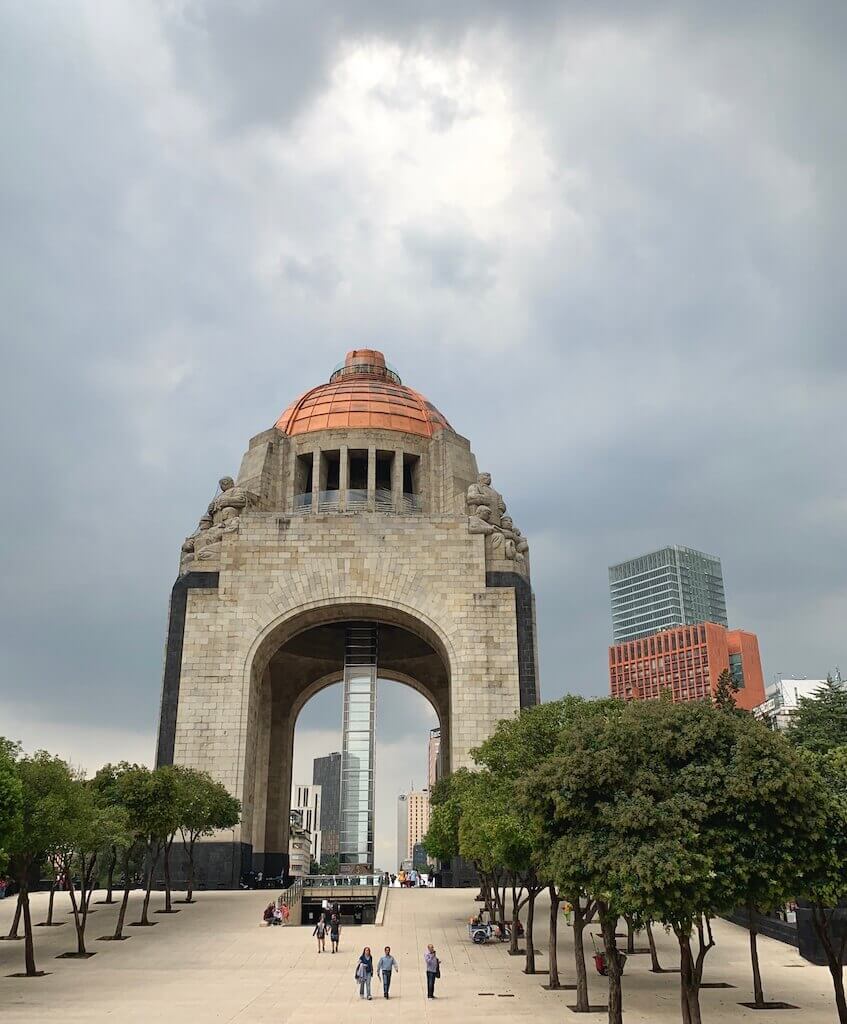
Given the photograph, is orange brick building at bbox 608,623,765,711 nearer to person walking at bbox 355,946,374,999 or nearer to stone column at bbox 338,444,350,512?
stone column at bbox 338,444,350,512

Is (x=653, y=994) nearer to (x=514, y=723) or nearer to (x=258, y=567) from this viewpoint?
(x=514, y=723)

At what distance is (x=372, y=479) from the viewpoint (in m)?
45.4

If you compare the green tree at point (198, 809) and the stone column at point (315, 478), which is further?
the stone column at point (315, 478)

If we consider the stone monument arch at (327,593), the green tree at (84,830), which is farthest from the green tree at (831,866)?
the stone monument arch at (327,593)

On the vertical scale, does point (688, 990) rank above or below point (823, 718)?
below

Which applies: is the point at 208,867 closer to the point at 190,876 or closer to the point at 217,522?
the point at 190,876

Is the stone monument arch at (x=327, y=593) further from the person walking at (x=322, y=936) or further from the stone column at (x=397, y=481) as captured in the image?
the person walking at (x=322, y=936)

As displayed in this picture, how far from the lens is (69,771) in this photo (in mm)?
22094

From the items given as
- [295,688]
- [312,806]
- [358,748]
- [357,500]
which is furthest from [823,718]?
[312,806]

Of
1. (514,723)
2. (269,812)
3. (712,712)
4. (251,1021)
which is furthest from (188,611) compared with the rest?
(712,712)

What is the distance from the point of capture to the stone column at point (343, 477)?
4459cm

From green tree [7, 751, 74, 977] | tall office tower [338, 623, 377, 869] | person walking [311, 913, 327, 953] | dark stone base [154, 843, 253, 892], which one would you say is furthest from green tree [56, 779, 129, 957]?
tall office tower [338, 623, 377, 869]

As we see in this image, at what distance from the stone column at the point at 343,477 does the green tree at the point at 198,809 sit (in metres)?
16.3

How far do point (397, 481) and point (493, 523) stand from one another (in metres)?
7.32
